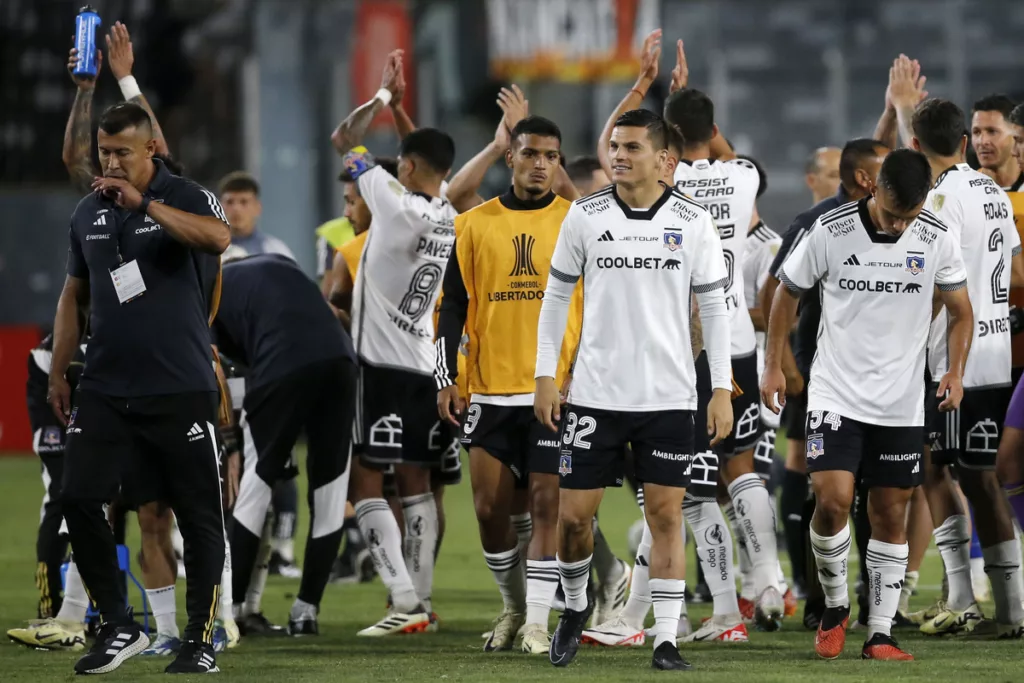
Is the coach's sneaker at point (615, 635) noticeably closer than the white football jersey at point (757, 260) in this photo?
Yes

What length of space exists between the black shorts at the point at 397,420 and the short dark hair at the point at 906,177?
271cm

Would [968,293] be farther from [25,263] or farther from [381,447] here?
[25,263]

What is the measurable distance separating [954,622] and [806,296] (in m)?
1.83

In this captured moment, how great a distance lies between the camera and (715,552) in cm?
752

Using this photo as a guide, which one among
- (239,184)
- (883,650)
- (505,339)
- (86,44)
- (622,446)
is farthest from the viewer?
(239,184)

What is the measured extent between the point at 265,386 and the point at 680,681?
9.13ft

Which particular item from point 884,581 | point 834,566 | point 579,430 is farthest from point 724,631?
point 579,430

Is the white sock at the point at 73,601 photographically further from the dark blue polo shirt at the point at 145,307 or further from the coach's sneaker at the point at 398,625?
the dark blue polo shirt at the point at 145,307

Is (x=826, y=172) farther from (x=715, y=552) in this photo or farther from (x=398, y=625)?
(x=398, y=625)

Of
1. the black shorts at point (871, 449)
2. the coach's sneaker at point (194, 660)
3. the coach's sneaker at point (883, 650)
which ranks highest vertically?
the black shorts at point (871, 449)

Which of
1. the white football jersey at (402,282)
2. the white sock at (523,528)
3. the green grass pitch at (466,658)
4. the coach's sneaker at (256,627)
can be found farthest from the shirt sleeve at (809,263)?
the coach's sneaker at (256,627)

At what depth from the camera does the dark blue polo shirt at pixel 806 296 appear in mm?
7797

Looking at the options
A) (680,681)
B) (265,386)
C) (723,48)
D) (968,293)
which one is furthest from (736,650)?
(723,48)

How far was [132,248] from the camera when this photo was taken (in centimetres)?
636
